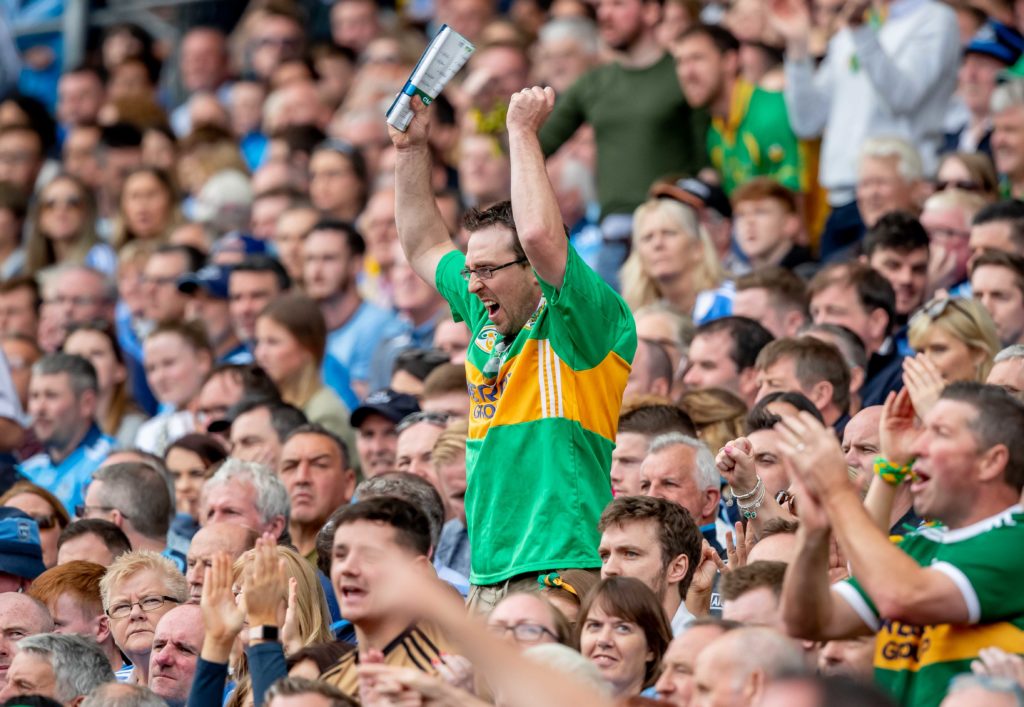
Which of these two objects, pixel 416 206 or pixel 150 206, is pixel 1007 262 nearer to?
pixel 416 206

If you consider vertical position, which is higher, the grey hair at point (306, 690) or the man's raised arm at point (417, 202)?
the man's raised arm at point (417, 202)

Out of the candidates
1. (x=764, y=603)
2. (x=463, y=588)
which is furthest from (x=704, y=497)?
(x=764, y=603)

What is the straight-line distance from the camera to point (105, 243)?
15.8 m

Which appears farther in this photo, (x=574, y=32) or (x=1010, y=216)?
(x=574, y=32)

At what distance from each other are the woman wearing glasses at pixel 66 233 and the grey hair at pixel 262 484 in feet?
21.8

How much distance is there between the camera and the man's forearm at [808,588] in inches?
214

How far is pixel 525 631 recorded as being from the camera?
20.5ft

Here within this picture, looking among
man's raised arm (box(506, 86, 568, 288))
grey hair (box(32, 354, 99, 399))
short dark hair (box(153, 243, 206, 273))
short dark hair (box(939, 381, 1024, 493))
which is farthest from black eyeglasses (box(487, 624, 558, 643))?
short dark hair (box(153, 243, 206, 273))

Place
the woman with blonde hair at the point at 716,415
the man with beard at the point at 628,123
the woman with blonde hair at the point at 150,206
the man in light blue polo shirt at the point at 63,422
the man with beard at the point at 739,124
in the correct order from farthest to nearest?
1. the woman with blonde hair at the point at 150,206
2. the man with beard at the point at 628,123
3. the man with beard at the point at 739,124
4. the man in light blue polo shirt at the point at 63,422
5. the woman with blonde hair at the point at 716,415

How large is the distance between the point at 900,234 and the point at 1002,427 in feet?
15.7

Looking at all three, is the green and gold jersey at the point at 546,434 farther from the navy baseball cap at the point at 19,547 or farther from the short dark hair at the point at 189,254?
the short dark hair at the point at 189,254

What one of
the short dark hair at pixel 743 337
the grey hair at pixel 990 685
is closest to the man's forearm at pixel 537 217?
the grey hair at pixel 990 685

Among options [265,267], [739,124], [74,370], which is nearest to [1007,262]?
[739,124]

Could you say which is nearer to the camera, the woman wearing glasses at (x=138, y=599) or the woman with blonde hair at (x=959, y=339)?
the woman wearing glasses at (x=138, y=599)
